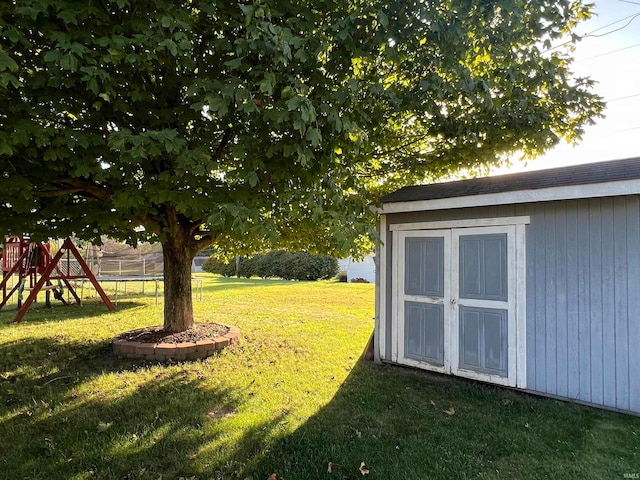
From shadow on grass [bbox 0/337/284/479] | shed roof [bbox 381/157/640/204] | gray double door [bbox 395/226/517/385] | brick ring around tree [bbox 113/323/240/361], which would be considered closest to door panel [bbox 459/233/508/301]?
gray double door [bbox 395/226/517/385]

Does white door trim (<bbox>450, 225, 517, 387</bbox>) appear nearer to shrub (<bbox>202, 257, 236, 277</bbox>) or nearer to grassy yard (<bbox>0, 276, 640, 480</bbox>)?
grassy yard (<bbox>0, 276, 640, 480</bbox>)

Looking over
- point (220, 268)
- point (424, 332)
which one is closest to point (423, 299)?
point (424, 332)

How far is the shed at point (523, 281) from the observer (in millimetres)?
3727

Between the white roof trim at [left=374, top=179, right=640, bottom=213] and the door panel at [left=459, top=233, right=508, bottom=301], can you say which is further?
the door panel at [left=459, top=233, right=508, bottom=301]

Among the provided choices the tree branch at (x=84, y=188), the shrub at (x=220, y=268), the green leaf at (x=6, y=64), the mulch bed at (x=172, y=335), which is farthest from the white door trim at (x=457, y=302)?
the shrub at (x=220, y=268)

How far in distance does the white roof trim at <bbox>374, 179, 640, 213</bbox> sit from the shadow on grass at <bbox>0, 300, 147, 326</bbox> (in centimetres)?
741

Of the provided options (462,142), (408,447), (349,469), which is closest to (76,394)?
(349,469)

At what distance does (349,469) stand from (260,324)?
536cm

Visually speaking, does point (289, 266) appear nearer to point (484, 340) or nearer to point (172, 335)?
point (172, 335)

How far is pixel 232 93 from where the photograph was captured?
2938mm

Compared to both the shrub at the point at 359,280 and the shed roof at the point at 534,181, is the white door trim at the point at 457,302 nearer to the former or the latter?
the shed roof at the point at 534,181

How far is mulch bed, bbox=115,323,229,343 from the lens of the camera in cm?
563

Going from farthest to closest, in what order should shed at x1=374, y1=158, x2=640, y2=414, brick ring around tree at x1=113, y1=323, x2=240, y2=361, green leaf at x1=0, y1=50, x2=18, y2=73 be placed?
brick ring around tree at x1=113, y1=323, x2=240, y2=361 → shed at x1=374, y1=158, x2=640, y2=414 → green leaf at x1=0, y1=50, x2=18, y2=73

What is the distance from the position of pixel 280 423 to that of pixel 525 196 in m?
3.25
